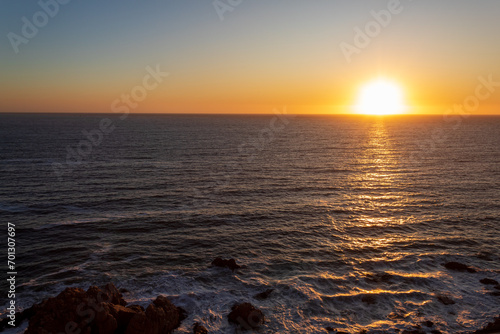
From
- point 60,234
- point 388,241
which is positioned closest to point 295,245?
point 388,241

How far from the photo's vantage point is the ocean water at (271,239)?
23.1m

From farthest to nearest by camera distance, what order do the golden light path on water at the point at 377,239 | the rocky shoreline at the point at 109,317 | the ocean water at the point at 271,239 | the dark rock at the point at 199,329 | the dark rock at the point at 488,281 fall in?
the dark rock at the point at 488,281, the golden light path on water at the point at 377,239, the ocean water at the point at 271,239, the dark rock at the point at 199,329, the rocky shoreline at the point at 109,317

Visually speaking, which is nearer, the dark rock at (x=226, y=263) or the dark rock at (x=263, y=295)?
the dark rock at (x=263, y=295)

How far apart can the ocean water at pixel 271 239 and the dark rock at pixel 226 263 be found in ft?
3.14

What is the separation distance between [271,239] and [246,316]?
13.2 meters

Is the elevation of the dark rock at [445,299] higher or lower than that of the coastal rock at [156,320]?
lower

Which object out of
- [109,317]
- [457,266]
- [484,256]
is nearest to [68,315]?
[109,317]

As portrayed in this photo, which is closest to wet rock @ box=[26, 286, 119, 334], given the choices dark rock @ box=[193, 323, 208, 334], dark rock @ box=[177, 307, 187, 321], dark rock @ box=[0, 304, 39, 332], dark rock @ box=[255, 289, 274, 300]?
dark rock @ box=[0, 304, 39, 332]

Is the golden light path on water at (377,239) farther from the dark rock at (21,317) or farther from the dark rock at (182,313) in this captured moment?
the dark rock at (21,317)

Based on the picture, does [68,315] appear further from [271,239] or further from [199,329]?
[271,239]

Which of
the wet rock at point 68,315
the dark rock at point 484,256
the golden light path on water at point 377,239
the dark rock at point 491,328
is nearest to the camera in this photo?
the wet rock at point 68,315

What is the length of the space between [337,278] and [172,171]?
1718 inches

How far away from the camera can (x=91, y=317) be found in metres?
18.0

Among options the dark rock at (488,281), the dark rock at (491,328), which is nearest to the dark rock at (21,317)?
the dark rock at (491,328)
